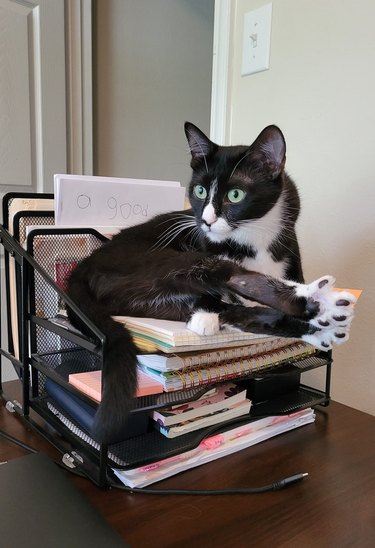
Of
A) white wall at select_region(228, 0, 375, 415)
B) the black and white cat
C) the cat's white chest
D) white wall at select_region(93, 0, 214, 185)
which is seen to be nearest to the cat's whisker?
the black and white cat

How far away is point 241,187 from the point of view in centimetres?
65

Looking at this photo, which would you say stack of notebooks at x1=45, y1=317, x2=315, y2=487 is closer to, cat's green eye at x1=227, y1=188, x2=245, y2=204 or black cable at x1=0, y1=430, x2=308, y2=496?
black cable at x1=0, y1=430, x2=308, y2=496

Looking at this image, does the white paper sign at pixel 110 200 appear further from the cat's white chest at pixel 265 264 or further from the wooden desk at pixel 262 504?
the wooden desk at pixel 262 504

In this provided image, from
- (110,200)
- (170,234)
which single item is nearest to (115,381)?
(170,234)

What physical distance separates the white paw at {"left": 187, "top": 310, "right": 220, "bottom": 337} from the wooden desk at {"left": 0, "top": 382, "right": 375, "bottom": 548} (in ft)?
0.59

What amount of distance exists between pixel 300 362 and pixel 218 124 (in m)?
0.70

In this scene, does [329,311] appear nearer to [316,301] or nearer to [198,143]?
[316,301]

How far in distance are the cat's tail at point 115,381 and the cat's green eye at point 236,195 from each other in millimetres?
277

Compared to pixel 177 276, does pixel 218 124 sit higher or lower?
higher

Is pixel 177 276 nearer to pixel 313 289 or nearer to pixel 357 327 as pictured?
pixel 313 289

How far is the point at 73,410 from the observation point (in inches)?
21.4

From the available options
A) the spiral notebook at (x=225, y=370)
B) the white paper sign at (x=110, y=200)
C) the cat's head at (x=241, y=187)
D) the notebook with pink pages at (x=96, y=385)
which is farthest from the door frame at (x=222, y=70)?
the notebook with pink pages at (x=96, y=385)

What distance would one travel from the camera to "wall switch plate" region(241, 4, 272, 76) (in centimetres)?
95

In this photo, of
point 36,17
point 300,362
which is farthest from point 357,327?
point 36,17
